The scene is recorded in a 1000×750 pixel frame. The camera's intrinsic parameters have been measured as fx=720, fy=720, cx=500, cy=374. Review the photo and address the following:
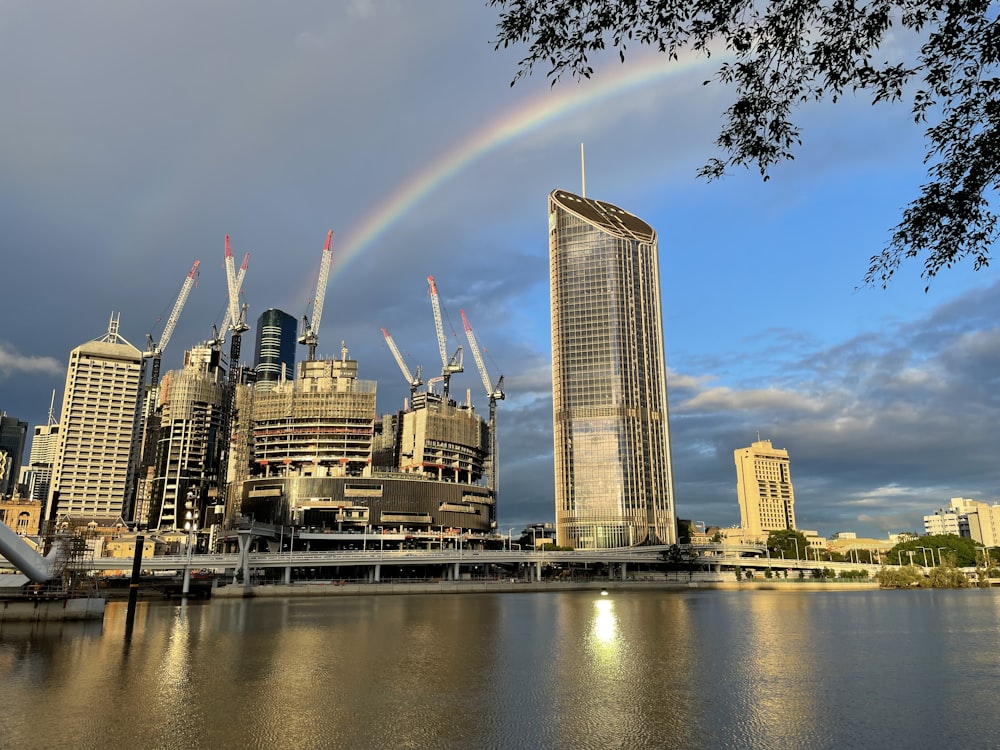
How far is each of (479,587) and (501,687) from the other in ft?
431

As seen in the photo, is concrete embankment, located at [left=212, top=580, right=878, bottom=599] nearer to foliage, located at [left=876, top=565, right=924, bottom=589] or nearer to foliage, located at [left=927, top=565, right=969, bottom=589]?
foliage, located at [left=876, top=565, right=924, bottom=589]

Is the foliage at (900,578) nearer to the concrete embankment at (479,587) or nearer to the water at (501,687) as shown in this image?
the concrete embankment at (479,587)

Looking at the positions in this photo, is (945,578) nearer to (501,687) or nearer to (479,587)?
(479,587)

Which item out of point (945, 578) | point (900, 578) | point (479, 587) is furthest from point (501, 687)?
point (945, 578)

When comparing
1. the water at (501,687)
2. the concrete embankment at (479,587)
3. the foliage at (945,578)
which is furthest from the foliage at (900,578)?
the water at (501,687)

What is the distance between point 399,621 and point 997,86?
74.3m

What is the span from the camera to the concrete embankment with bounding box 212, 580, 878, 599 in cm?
14225

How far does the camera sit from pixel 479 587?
535 feet

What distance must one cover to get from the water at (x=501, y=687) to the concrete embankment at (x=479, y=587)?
76.6 m

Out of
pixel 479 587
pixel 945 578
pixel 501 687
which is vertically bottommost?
pixel 501 687

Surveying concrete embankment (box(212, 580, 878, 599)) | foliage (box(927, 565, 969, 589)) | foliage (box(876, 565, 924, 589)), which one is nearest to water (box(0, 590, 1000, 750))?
concrete embankment (box(212, 580, 878, 599))

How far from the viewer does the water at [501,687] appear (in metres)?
26.0

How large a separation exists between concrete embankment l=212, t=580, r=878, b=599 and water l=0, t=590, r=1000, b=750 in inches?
3015

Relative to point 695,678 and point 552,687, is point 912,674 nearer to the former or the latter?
point 695,678
